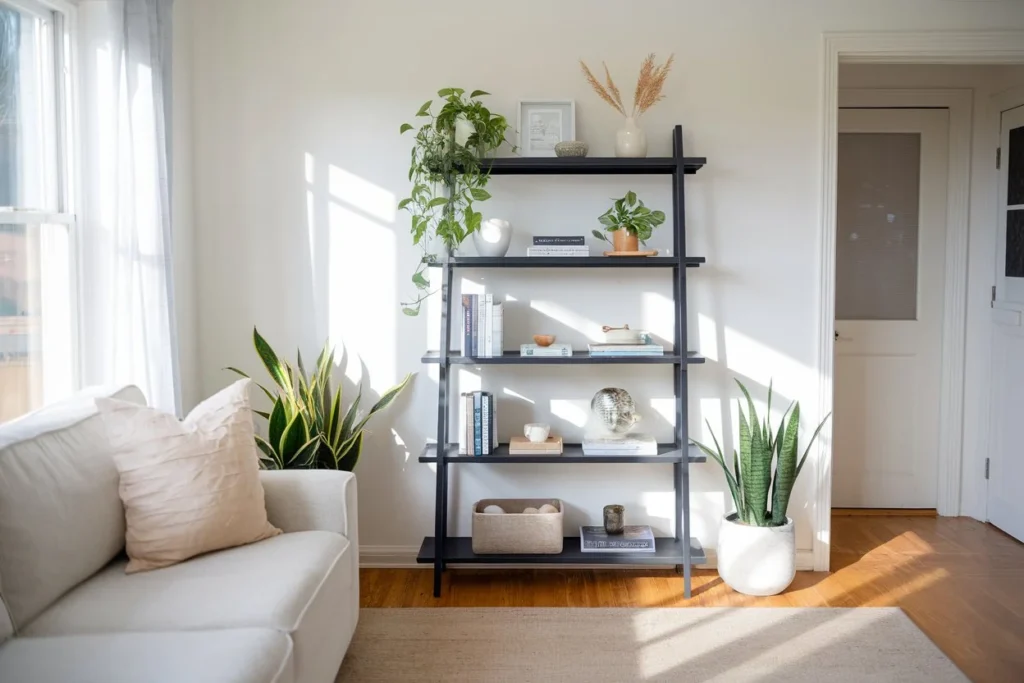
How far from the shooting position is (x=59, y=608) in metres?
2.14

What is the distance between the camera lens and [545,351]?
11.7 feet

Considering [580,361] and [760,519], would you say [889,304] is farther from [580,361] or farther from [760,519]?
[580,361]

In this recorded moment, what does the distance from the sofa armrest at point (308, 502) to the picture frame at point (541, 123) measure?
160cm

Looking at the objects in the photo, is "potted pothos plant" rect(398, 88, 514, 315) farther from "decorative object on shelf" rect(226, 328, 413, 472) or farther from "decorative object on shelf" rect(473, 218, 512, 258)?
"decorative object on shelf" rect(226, 328, 413, 472)

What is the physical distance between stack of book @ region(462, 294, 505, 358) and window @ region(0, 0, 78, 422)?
1.38 metres

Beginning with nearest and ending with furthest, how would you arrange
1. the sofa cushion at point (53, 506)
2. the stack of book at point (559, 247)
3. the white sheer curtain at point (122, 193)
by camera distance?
the sofa cushion at point (53, 506) → the white sheer curtain at point (122, 193) → the stack of book at point (559, 247)

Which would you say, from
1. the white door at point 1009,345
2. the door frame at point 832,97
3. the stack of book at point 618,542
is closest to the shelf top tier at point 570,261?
the door frame at point 832,97

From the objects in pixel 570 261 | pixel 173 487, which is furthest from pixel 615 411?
pixel 173 487

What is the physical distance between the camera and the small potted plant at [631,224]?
357 centimetres

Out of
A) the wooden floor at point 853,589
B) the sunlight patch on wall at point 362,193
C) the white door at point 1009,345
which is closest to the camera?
the wooden floor at point 853,589

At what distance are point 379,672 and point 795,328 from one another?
212 cm

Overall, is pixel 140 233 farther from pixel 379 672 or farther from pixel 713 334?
pixel 713 334

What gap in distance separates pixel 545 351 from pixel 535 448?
1.23ft

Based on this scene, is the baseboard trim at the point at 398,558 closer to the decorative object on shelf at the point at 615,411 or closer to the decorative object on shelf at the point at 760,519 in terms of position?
the decorative object on shelf at the point at 760,519
